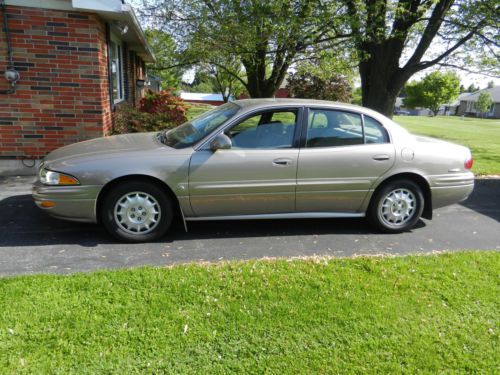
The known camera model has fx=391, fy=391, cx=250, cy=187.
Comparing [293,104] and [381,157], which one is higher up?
[293,104]

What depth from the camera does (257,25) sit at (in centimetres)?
977

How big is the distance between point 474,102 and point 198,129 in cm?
7692

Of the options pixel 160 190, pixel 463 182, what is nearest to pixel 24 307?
pixel 160 190

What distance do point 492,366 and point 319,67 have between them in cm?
1517

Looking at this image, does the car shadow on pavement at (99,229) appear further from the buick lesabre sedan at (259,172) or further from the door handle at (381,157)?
the door handle at (381,157)

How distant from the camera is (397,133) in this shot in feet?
15.4

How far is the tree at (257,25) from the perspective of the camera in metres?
9.39

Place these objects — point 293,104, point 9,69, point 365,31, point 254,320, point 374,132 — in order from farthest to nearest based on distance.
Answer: point 365,31 < point 9,69 < point 374,132 < point 293,104 < point 254,320

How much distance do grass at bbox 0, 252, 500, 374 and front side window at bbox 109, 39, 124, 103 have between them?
7218 mm

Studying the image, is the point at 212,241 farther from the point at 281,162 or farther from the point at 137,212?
the point at 281,162

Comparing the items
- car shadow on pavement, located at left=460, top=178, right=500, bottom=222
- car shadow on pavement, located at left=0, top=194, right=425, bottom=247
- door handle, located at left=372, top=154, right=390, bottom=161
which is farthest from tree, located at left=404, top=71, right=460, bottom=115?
car shadow on pavement, located at left=0, top=194, right=425, bottom=247

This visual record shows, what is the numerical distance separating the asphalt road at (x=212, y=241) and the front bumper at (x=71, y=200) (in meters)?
0.31

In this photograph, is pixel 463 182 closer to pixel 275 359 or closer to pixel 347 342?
pixel 347 342

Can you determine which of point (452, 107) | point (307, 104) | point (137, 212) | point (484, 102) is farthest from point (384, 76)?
point (452, 107)
